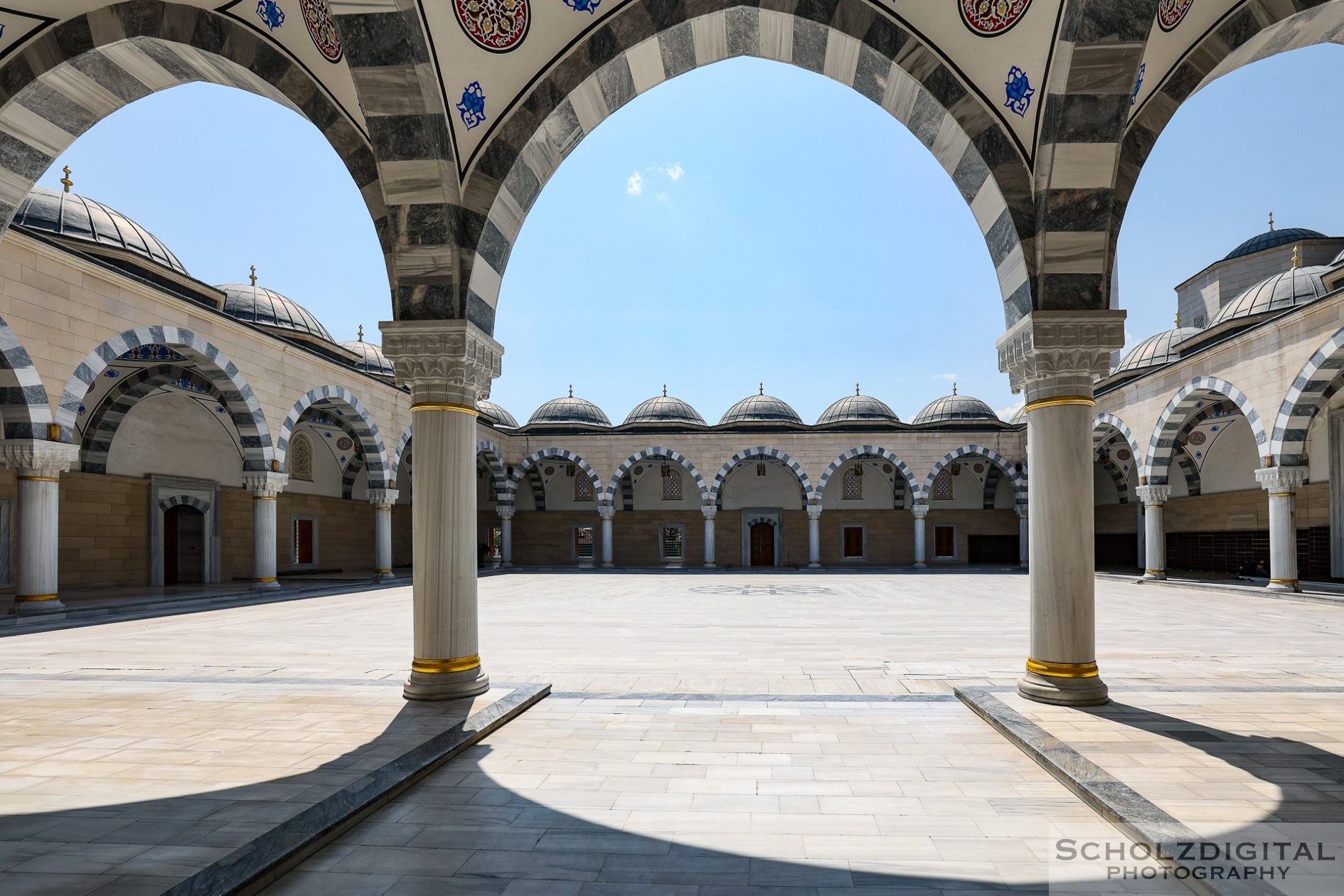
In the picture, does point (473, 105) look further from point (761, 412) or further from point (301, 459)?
point (761, 412)

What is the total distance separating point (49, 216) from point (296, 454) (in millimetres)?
6789

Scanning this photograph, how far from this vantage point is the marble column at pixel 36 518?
31.8 feet

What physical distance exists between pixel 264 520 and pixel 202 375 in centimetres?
284

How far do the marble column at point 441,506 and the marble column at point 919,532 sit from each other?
19356mm

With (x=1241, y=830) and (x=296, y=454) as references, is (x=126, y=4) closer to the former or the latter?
(x=1241, y=830)

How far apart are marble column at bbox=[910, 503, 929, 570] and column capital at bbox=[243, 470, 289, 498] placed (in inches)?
664

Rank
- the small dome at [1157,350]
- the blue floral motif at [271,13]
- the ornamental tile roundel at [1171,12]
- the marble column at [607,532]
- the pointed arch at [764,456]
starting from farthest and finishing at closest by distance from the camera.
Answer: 1. the marble column at [607,532]
2. the pointed arch at [764,456]
3. the small dome at [1157,350]
4. the blue floral motif at [271,13]
5. the ornamental tile roundel at [1171,12]

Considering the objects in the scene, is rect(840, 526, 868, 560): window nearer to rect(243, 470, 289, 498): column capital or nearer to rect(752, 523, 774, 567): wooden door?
rect(752, 523, 774, 567): wooden door

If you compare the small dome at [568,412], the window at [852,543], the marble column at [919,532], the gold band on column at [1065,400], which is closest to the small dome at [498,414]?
the small dome at [568,412]

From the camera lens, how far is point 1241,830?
Result: 2.89 m

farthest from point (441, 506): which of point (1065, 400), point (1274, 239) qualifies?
point (1274, 239)

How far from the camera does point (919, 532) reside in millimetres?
22547

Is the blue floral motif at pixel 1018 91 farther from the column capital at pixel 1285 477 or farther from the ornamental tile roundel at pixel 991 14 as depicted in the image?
the column capital at pixel 1285 477

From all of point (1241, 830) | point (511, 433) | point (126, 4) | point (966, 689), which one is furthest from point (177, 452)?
point (1241, 830)
